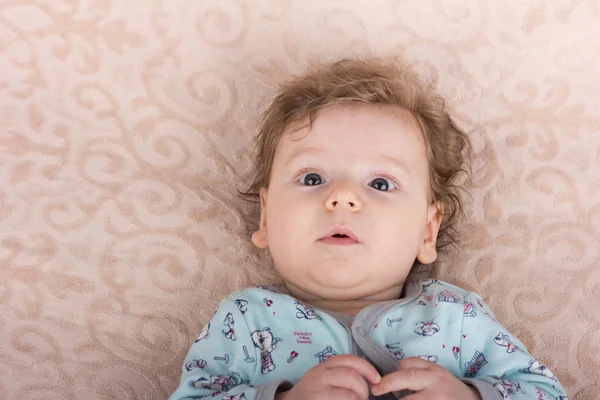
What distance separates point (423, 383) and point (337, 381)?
0.13 metres

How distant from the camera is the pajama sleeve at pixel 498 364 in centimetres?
110

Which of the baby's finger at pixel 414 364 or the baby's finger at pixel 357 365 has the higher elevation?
the baby's finger at pixel 357 365

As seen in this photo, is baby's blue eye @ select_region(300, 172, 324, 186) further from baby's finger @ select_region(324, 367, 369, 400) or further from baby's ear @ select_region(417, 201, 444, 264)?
baby's finger @ select_region(324, 367, 369, 400)

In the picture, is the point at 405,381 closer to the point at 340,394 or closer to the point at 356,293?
the point at 340,394

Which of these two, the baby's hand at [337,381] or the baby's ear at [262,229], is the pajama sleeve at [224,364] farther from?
the baby's ear at [262,229]

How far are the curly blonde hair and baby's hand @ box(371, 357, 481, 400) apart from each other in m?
0.43

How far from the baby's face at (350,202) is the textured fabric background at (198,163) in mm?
206

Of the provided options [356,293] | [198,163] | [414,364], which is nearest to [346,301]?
[356,293]

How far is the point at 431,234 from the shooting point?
4.56 feet

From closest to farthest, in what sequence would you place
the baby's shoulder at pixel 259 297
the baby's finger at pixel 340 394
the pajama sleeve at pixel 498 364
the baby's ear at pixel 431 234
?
the baby's finger at pixel 340 394 → the pajama sleeve at pixel 498 364 → the baby's shoulder at pixel 259 297 → the baby's ear at pixel 431 234

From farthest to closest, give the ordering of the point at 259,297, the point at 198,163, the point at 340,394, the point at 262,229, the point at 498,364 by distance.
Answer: the point at 198,163 < the point at 262,229 < the point at 259,297 < the point at 498,364 < the point at 340,394

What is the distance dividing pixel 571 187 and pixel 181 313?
83 centimetres

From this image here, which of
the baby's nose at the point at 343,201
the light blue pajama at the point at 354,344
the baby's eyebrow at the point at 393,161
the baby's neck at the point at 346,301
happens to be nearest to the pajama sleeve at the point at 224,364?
the light blue pajama at the point at 354,344

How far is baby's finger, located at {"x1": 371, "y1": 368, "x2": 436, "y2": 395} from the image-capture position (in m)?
1.01
